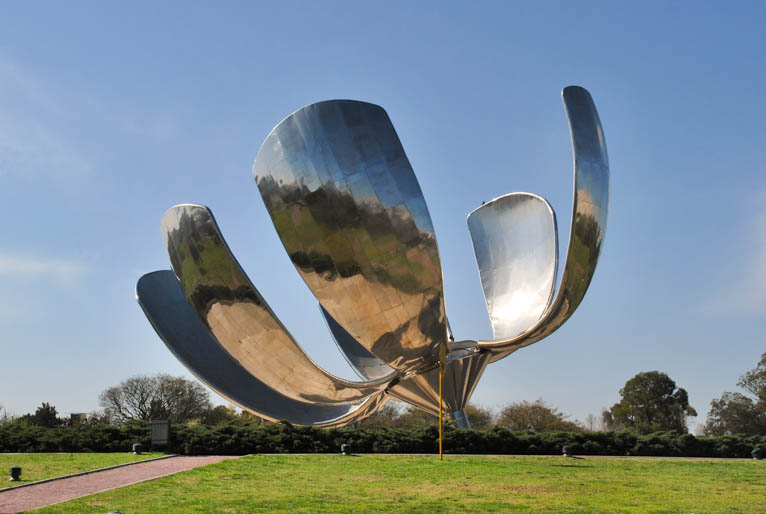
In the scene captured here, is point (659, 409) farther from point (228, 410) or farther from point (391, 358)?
point (391, 358)

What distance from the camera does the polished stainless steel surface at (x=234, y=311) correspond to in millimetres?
13000

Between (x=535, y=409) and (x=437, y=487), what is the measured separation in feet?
123

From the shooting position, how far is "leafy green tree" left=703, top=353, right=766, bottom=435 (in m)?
46.3

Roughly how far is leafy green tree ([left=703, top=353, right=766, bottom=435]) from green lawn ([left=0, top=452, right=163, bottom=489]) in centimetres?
4248

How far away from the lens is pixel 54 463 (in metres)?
14.5

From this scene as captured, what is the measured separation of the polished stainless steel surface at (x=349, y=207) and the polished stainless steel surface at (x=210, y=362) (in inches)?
214

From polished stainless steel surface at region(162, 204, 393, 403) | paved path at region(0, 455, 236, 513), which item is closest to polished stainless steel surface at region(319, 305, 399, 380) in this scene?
polished stainless steel surface at region(162, 204, 393, 403)

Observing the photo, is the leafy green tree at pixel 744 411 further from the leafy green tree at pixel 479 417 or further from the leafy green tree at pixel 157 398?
the leafy green tree at pixel 157 398

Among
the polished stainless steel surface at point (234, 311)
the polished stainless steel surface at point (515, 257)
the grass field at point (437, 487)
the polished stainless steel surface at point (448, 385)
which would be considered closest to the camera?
the grass field at point (437, 487)

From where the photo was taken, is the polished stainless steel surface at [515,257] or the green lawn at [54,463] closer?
the green lawn at [54,463]

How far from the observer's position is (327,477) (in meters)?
11.5

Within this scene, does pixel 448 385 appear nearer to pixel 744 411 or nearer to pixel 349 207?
pixel 349 207

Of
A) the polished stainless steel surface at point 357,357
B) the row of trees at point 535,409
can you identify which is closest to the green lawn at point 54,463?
the polished stainless steel surface at point 357,357

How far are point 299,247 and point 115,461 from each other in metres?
7.18
